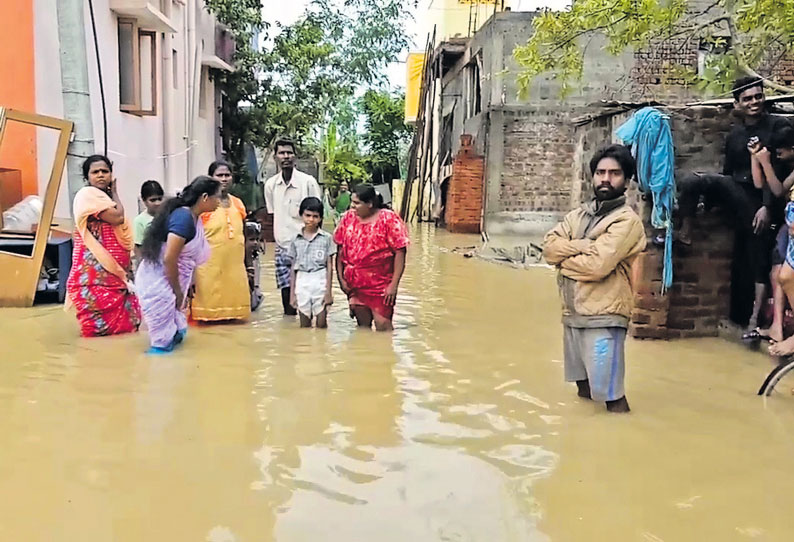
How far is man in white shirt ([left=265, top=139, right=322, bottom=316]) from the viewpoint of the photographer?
7.55 metres

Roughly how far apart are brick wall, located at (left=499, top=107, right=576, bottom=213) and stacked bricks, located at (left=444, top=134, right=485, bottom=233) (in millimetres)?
2648

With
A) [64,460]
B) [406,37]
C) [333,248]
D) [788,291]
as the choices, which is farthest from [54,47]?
[406,37]

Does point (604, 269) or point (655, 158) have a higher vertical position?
point (655, 158)

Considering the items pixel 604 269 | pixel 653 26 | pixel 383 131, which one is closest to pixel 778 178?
pixel 604 269

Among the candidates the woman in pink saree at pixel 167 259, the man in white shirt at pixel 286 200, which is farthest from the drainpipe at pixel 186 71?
the woman in pink saree at pixel 167 259

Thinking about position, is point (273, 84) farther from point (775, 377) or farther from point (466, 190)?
point (775, 377)

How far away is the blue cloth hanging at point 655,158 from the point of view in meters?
6.25

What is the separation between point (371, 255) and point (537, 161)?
10.7 m

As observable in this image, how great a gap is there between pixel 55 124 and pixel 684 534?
6.85 meters

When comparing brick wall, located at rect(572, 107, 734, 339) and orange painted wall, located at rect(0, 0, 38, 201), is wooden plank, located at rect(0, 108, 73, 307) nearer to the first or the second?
orange painted wall, located at rect(0, 0, 38, 201)

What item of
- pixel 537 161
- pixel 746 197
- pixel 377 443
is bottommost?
pixel 377 443

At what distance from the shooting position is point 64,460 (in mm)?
3764

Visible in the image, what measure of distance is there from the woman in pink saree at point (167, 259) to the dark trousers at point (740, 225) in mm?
3681

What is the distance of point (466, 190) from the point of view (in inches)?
809
